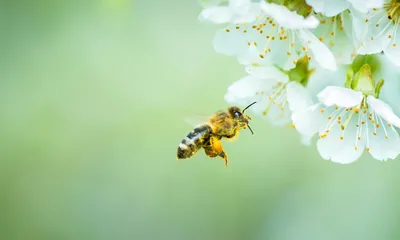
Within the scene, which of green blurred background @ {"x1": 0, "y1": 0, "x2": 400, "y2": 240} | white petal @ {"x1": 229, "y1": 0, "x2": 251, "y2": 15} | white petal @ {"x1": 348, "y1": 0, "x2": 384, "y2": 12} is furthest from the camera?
green blurred background @ {"x1": 0, "y1": 0, "x2": 400, "y2": 240}

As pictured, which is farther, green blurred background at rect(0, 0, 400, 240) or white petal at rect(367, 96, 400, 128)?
green blurred background at rect(0, 0, 400, 240)

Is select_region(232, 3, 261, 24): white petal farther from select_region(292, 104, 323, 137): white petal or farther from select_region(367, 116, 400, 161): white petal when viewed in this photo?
select_region(367, 116, 400, 161): white petal

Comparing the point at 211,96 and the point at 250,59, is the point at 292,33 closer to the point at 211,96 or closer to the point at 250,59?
the point at 250,59

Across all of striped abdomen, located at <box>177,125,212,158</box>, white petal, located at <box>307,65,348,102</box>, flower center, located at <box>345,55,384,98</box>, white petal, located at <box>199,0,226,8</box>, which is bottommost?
striped abdomen, located at <box>177,125,212,158</box>

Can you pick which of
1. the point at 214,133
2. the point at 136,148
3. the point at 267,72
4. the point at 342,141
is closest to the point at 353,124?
the point at 342,141

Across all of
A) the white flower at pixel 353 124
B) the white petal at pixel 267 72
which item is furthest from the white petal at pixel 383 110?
the white petal at pixel 267 72

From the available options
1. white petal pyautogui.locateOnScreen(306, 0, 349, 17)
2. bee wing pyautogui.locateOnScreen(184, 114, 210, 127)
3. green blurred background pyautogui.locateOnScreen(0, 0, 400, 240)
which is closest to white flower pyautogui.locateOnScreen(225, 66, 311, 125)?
bee wing pyautogui.locateOnScreen(184, 114, 210, 127)
